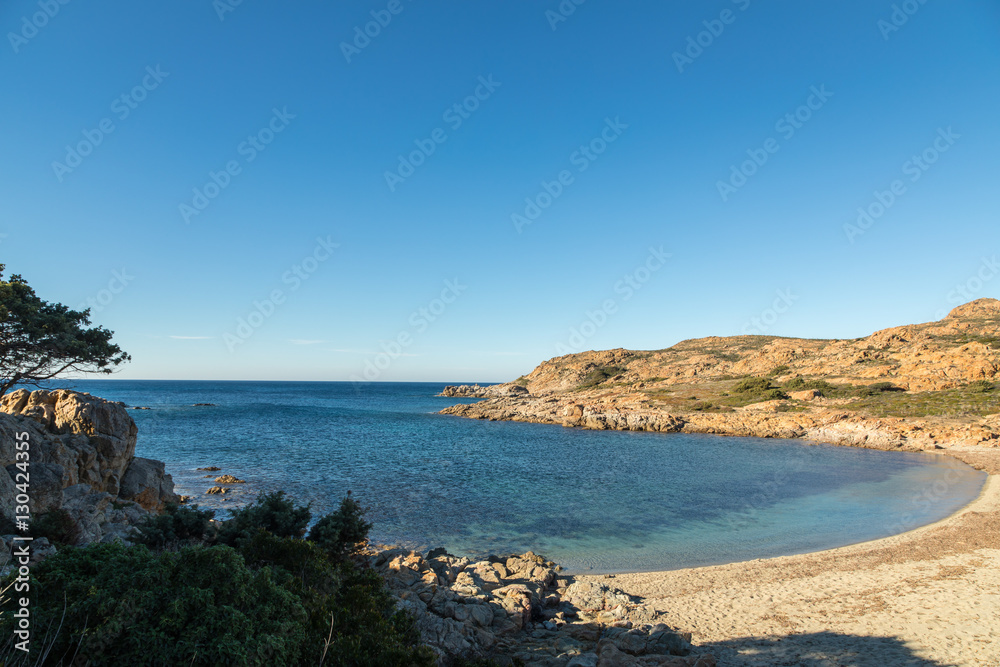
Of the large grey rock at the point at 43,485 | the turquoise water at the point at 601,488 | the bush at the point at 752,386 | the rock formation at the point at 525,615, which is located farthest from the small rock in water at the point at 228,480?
the bush at the point at 752,386

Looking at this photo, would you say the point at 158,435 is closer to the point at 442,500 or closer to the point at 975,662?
the point at 442,500

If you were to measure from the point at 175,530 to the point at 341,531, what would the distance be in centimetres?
401

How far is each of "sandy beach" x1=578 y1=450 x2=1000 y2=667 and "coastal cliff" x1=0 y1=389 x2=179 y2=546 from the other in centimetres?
1500

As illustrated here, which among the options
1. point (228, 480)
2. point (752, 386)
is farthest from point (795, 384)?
point (228, 480)

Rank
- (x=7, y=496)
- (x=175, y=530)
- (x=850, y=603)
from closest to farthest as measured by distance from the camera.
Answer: (x=7, y=496), (x=175, y=530), (x=850, y=603)

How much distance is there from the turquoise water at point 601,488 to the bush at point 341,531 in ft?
19.0

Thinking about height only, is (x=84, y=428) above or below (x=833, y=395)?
below

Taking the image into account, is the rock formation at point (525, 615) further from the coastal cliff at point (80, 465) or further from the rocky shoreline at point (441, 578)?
the coastal cliff at point (80, 465)

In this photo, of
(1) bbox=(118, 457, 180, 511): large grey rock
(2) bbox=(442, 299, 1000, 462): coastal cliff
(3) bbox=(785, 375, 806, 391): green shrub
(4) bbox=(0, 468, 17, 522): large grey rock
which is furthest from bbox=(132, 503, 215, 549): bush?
(3) bbox=(785, 375, 806, 391): green shrub

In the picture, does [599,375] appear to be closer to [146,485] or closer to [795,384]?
[795,384]

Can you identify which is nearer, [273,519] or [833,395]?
[273,519]

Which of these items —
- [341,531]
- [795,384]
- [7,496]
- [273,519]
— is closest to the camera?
[7,496]

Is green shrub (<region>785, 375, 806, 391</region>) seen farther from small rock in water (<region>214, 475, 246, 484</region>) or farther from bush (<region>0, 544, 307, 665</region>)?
bush (<region>0, 544, 307, 665</region>)

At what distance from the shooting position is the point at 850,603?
1245 cm
